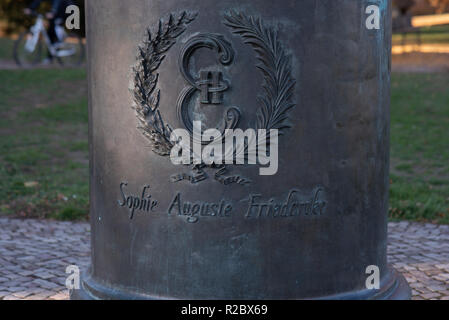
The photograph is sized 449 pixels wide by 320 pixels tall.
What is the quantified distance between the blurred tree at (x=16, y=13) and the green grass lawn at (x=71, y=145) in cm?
520

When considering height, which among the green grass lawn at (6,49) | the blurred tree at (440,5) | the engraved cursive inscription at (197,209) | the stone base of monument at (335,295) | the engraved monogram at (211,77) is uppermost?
the blurred tree at (440,5)

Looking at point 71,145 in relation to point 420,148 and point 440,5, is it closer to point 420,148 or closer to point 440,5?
point 420,148

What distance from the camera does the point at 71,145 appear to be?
10555 mm

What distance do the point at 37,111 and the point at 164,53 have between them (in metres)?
9.29

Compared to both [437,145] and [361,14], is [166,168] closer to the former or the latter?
[361,14]

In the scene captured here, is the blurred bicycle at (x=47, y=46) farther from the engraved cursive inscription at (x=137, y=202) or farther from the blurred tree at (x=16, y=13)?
the engraved cursive inscription at (x=137, y=202)

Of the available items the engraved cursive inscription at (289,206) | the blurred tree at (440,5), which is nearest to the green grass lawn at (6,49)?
the engraved cursive inscription at (289,206)

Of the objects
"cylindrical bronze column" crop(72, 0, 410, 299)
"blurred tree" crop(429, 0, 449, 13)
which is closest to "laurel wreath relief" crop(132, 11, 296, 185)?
"cylindrical bronze column" crop(72, 0, 410, 299)

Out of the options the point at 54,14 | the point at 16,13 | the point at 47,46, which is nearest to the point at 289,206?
the point at 54,14

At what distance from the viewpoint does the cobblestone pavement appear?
5031 millimetres

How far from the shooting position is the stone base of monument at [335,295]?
3.98 m
